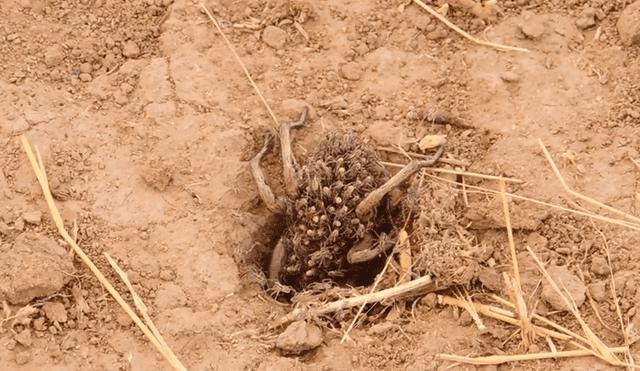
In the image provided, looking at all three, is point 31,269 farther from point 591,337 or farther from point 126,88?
point 591,337

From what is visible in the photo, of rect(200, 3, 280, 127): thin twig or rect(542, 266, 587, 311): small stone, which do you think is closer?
rect(542, 266, 587, 311): small stone

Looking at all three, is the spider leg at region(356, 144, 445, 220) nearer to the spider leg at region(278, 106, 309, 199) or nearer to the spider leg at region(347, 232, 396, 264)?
the spider leg at region(347, 232, 396, 264)

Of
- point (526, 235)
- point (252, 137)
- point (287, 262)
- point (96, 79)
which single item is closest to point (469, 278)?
point (526, 235)

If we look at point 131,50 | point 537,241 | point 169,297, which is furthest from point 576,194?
point 131,50

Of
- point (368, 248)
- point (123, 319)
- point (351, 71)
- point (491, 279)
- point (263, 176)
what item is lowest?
point (123, 319)

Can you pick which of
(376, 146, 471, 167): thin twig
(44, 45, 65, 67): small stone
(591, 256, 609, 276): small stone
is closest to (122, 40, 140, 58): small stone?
(44, 45, 65, 67): small stone

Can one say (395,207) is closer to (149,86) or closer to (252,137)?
(252,137)
